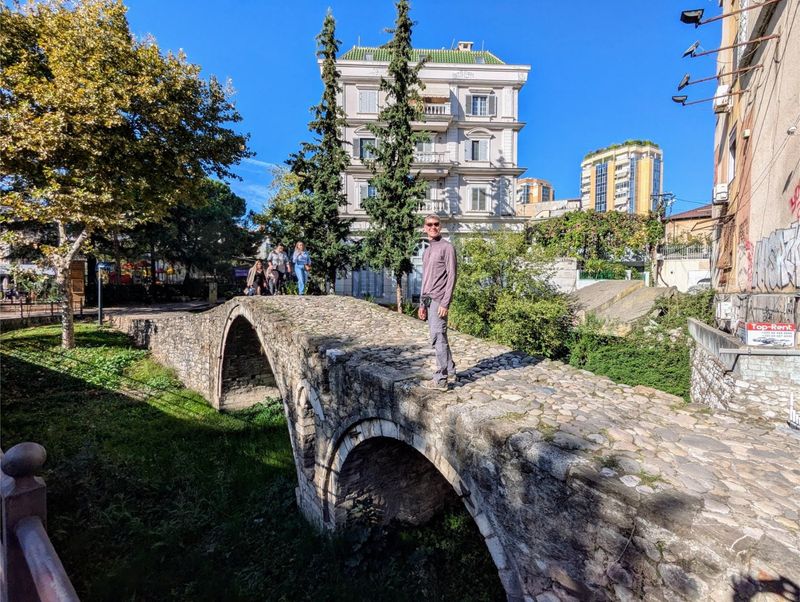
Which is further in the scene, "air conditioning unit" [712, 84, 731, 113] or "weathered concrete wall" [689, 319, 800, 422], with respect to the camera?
"air conditioning unit" [712, 84, 731, 113]

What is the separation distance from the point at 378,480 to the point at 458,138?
2396 cm

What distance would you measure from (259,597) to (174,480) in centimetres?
406

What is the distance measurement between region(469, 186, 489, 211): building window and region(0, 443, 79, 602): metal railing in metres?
26.2

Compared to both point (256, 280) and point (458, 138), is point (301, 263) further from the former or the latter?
point (458, 138)

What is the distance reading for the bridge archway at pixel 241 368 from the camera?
12125 millimetres

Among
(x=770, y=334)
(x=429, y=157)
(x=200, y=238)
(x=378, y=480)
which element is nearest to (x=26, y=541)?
(x=378, y=480)

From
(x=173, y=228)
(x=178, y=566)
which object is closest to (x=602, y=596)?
(x=178, y=566)

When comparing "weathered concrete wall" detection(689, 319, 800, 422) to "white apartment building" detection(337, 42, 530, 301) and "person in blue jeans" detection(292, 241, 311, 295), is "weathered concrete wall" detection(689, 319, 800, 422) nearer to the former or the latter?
"person in blue jeans" detection(292, 241, 311, 295)

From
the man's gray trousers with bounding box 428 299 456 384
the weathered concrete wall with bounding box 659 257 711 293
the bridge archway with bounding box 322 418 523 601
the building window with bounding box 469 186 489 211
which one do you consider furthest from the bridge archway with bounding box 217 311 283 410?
the weathered concrete wall with bounding box 659 257 711 293

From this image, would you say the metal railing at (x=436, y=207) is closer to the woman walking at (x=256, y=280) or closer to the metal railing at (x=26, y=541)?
the woman walking at (x=256, y=280)

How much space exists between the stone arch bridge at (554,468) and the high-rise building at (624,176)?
61551 millimetres

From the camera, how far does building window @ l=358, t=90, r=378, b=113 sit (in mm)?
25547

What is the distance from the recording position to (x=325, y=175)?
16.2 m

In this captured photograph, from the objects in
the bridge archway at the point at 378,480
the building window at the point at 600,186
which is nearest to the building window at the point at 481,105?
the bridge archway at the point at 378,480
